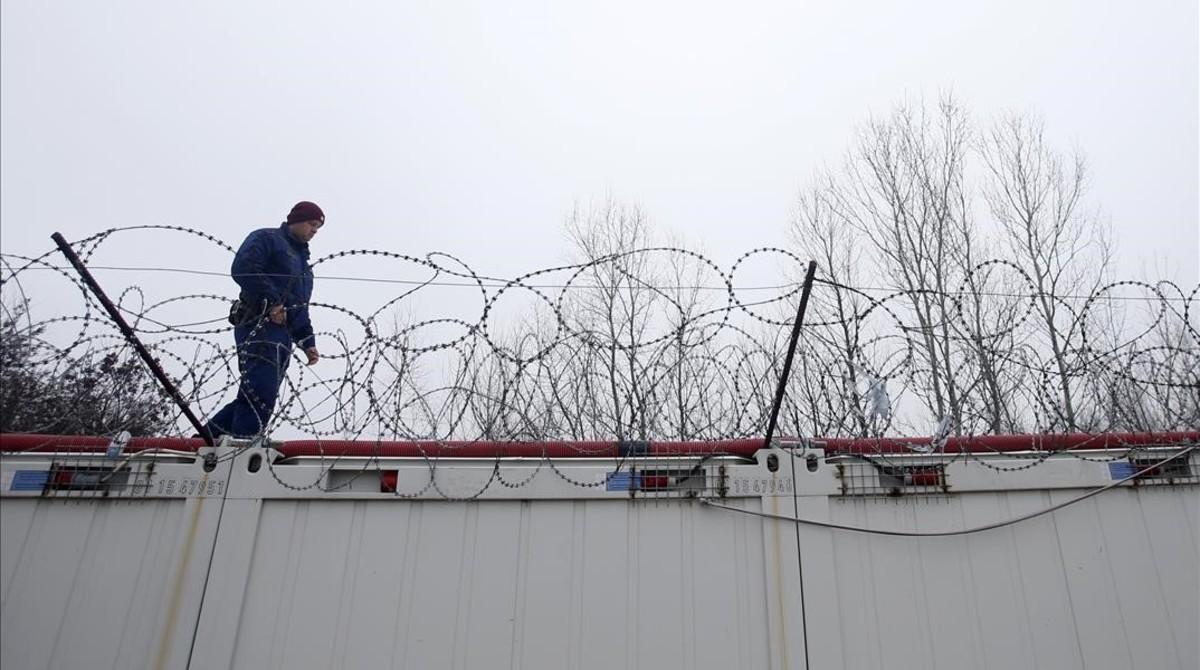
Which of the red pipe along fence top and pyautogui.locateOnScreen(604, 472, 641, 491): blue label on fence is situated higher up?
the red pipe along fence top

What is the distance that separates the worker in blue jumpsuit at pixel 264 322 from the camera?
11.9 feet

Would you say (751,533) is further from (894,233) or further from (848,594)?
(894,233)

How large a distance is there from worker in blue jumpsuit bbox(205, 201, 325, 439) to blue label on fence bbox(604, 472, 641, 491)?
5.94 feet

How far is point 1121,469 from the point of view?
10.7 feet

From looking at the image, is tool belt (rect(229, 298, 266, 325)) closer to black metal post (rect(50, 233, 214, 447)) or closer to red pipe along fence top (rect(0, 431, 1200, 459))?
black metal post (rect(50, 233, 214, 447))

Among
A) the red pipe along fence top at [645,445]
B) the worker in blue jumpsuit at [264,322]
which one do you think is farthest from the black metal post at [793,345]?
the worker in blue jumpsuit at [264,322]

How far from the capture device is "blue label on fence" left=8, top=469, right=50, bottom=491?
10.1 feet

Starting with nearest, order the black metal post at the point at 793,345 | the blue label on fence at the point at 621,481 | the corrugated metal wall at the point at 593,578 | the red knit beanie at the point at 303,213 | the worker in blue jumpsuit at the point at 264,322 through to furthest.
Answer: the corrugated metal wall at the point at 593,578 → the black metal post at the point at 793,345 → the blue label on fence at the point at 621,481 → the worker in blue jumpsuit at the point at 264,322 → the red knit beanie at the point at 303,213

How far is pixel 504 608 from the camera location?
3000 mm

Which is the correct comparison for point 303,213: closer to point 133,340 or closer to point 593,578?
point 133,340

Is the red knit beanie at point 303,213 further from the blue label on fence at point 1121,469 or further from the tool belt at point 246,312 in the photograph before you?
the blue label on fence at point 1121,469

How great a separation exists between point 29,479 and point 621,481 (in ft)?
9.08

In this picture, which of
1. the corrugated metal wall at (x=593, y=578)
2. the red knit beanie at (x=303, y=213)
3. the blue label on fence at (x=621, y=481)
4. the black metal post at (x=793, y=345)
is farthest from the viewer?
the red knit beanie at (x=303, y=213)

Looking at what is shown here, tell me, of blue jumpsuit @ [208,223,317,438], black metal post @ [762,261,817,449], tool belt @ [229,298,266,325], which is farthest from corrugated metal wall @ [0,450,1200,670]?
tool belt @ [229,298,266,325]
